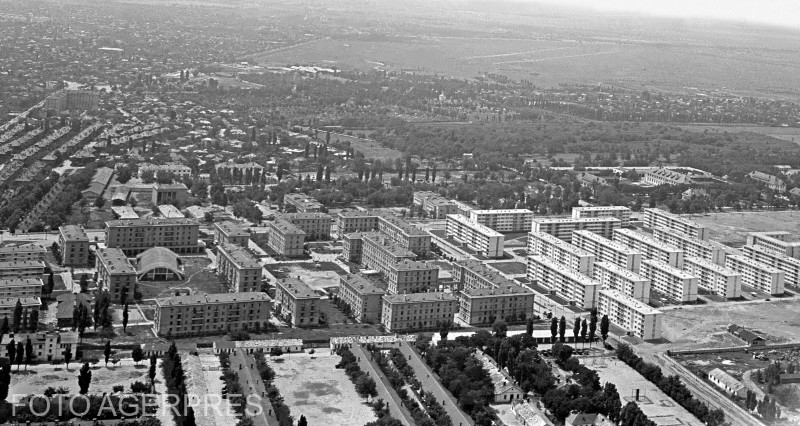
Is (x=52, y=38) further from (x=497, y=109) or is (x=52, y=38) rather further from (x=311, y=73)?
(x=497, y=109)

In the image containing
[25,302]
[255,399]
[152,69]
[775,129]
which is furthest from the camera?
[152,69]

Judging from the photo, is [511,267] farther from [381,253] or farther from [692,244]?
[692,244]

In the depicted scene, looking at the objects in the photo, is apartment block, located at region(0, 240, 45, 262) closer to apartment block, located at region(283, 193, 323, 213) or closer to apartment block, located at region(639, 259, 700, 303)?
apartment block, located at region(283, 193, 323, 213)

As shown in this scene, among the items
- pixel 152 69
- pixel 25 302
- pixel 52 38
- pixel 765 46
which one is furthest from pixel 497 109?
pixel 25 302

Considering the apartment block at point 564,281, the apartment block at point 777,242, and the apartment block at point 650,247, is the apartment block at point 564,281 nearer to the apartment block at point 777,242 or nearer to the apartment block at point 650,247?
the apartment block at point 650,247

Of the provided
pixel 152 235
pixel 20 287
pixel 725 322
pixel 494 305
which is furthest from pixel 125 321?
pixel 725 322

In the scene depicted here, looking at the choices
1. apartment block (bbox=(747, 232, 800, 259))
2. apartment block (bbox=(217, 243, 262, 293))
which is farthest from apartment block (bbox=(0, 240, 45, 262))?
apartment block (bbox=(747, 232, 800, 259))
